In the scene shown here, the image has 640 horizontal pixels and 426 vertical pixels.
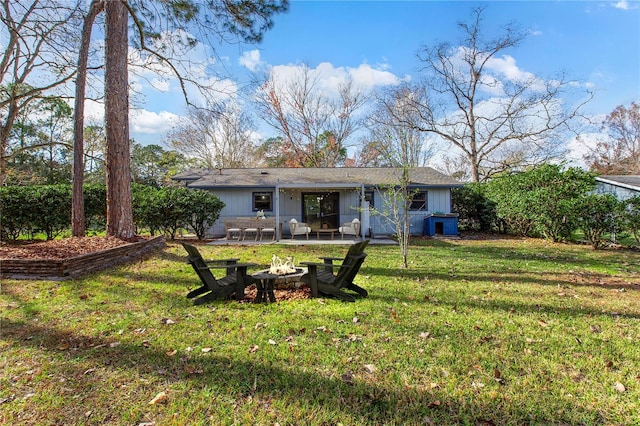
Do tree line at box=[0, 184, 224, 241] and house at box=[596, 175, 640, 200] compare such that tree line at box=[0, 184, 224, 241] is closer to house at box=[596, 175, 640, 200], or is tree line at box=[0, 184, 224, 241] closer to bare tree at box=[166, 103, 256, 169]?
bare tree at box=[166, 103, 256, 169]

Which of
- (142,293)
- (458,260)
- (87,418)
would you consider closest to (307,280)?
(142,293)

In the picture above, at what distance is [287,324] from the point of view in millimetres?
3703

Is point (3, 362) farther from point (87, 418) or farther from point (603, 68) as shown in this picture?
point (603, 68)

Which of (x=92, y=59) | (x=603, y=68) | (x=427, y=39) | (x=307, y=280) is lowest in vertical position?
(x=307, y=280)

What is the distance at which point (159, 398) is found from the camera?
7.50ft

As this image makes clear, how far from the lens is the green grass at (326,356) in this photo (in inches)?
85.5

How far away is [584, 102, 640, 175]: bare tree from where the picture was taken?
2938 centimetres

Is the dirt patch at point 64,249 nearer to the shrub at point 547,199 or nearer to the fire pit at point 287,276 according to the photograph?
the fire pit at point 287,276

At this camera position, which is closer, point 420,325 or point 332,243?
point 420,325

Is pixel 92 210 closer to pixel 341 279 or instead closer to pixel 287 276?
pixel 287 276

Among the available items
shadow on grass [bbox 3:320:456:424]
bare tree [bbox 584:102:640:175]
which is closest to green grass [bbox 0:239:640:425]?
shadow on grass [bbox 3:320:456:424]

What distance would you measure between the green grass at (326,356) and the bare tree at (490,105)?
69.1 feet

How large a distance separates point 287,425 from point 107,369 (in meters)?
1.77

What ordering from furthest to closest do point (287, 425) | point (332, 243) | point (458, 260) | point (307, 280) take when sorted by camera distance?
point (332, 243) → point (458, 260) → point (307, 280) → point (287, 425)
